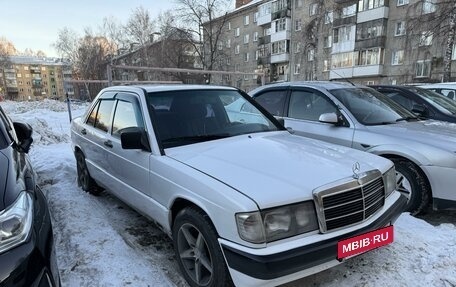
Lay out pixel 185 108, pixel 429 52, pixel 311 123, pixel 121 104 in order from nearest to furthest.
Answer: pixel 185 108
pixel 121 104
pixel 311 123
pixel 429 52

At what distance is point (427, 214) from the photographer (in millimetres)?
4383

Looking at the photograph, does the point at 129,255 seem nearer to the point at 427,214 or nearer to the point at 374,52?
the point at 427,214

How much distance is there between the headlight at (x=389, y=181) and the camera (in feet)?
9.62

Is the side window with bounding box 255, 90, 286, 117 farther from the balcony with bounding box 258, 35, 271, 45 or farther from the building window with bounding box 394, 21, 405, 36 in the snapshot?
the balcony with bounding box 258, 35, 271, 45

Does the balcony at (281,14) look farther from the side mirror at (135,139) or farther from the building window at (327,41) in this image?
the side mirror at (135,139)


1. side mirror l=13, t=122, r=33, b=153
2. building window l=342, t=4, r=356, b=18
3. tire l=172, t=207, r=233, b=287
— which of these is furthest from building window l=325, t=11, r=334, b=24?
tire l=172, t=207, r=233, b=287

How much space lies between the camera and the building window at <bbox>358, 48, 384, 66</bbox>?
33094 mm

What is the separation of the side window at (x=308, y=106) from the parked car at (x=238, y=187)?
1493 mm

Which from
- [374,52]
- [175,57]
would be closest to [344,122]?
[374,52]

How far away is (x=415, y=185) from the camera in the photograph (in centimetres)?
405

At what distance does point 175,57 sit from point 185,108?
40.7m

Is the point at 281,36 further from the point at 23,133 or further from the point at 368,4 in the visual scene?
the point at 23,133

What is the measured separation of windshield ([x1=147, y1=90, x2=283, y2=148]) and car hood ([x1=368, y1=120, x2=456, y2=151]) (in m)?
1.58

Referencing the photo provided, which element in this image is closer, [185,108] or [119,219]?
[185,108]
